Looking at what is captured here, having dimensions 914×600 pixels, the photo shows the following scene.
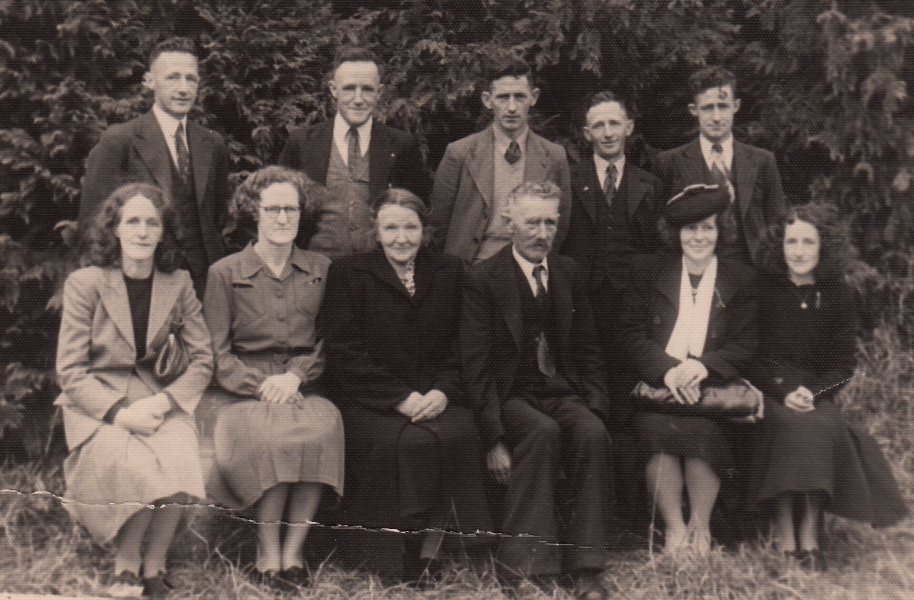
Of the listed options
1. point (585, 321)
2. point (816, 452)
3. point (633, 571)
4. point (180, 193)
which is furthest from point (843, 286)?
point (180, 193)

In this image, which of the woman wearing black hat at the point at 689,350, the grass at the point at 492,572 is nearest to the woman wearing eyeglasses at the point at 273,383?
the grass at the point at 492,572

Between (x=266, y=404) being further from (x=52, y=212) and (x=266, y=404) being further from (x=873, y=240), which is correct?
(x=873, y=240)

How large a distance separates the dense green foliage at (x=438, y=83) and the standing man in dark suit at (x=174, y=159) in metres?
0.51

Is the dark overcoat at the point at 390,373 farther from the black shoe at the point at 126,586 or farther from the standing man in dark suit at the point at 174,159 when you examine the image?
the black shoe at the point at 126,586

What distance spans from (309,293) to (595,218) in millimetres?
1404

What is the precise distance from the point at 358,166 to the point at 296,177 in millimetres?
431

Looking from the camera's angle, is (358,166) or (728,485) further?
(358,166)

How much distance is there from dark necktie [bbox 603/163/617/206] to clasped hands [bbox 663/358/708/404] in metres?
0.91

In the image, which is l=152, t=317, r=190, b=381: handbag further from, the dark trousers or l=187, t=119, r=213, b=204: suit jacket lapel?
the dark trousers

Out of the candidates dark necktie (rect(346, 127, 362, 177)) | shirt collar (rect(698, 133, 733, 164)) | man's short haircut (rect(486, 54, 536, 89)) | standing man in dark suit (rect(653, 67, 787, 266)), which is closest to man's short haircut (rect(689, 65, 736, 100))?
standing man in dark suit (rect(653, 67, 787, 266))

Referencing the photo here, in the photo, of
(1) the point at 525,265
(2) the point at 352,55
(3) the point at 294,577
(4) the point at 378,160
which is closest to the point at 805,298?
(1) the point at 525,265

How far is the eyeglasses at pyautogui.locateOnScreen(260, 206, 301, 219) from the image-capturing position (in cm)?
422

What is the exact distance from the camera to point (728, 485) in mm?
4266

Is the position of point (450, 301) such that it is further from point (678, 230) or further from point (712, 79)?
point (712, 79)
